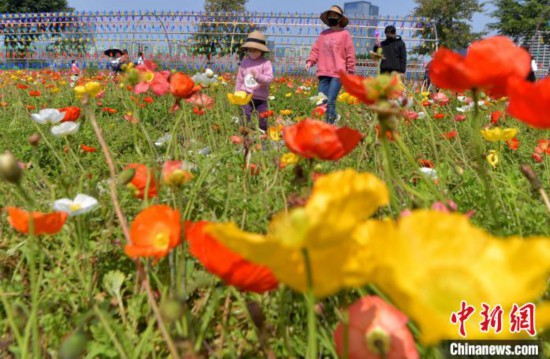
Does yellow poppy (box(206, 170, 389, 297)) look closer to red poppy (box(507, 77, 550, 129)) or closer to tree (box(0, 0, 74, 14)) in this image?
red poppy (box(507, 77, 550, 129))

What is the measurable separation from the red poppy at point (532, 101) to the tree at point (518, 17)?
2396cm

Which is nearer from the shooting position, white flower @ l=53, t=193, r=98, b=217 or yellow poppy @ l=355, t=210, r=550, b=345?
yellow poppy @ l=355, t=210, r=550, b=345

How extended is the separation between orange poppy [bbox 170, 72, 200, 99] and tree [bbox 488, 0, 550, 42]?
2362 cm

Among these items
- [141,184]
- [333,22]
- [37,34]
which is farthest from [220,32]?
[141,184]

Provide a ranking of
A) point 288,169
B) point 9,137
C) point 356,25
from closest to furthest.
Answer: point 288,169, point 9,137, point 356,25

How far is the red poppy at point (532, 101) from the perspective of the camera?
429mm

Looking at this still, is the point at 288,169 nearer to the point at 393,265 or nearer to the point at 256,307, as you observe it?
the point at 256,307

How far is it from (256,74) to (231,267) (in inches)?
111

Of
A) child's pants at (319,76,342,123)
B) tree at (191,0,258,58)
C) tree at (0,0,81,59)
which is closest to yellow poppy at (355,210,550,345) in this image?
child's pants at (319,76,342,123)

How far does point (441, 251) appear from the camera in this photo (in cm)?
32

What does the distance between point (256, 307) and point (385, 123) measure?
0.27m

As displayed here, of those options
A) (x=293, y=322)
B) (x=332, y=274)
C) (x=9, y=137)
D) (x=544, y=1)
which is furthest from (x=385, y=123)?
(x=544, y=1)

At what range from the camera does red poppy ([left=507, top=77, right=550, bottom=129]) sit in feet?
1.41

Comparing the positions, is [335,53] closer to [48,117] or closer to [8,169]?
[48,117]
